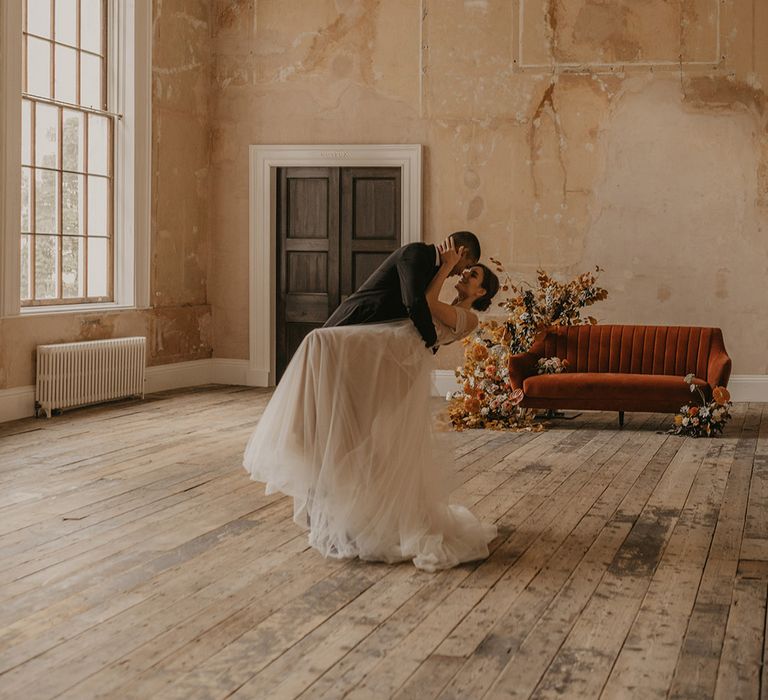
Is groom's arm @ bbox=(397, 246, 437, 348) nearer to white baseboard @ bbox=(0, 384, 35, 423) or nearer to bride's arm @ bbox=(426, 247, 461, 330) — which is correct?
bride's arm @ bbox=(426, 247, 461, 330)

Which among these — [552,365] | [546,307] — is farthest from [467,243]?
[546,307]

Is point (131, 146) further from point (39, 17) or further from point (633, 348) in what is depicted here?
point (633, 348)

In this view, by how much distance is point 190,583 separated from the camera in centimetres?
445

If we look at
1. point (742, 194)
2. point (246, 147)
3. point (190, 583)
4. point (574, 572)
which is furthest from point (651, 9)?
point (190, 583)

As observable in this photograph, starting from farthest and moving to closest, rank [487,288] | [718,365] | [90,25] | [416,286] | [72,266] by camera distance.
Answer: [90,25]
[72,266]
[718,365]
[487,288]
[416,286]

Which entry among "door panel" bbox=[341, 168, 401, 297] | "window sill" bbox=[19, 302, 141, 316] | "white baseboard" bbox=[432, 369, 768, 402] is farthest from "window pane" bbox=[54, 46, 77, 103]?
"white baseboard" bbox=[432, 369, 768, 402]

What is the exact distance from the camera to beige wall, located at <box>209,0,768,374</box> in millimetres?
11047

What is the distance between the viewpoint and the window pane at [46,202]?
9.70m

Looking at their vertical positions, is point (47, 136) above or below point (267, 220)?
above

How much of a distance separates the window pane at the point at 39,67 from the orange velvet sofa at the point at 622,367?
4905 millimetres

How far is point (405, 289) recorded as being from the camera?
4.86 meters

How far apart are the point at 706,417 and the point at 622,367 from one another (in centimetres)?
141

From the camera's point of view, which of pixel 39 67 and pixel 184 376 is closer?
pixel 39 67

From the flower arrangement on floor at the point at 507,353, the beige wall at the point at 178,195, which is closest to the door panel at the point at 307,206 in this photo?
the beige wall at the point at 178,195
